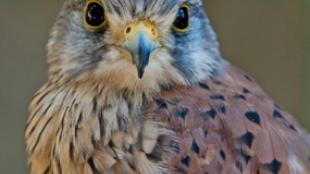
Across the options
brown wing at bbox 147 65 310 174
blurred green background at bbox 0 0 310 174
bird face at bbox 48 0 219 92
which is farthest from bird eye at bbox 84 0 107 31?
blurred green background at bbox 0 0 310 174

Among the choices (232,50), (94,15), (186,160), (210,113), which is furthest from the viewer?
(232,50)

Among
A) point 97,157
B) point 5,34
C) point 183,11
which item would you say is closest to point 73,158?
point 97,157

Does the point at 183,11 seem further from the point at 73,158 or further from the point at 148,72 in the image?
the point at 73,158

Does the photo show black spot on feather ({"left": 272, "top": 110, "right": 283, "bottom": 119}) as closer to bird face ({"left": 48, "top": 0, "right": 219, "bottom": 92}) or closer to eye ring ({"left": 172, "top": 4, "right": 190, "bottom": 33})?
bird face ({"left": 48, "top": 0, "right": 219, "bottom": 92})

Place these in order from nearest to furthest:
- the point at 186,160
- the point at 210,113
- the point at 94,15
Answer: the point at 186,160, the point at 210,113, the point at 94,15

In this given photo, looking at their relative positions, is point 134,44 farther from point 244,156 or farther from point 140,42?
point 244,156

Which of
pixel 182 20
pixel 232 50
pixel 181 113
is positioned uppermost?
pixel 182 20

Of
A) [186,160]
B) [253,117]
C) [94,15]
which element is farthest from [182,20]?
[186,160]
